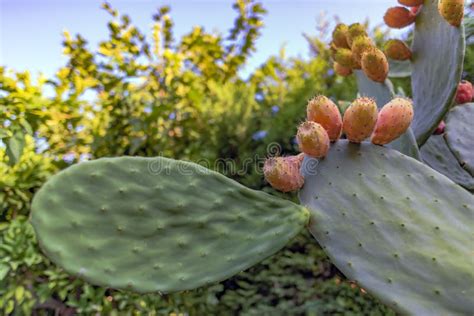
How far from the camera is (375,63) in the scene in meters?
1.04

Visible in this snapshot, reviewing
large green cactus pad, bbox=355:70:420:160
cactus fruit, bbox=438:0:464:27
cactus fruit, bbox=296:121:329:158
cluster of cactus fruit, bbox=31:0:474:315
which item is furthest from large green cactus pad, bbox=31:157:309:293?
cactus fruit, bbox=438:0:464:27

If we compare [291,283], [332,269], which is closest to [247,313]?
[291,283]

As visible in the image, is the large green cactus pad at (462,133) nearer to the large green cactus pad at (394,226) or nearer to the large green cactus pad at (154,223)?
the large green cactus pad at (394,226)

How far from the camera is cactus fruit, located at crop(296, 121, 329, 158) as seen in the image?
0.85 metres

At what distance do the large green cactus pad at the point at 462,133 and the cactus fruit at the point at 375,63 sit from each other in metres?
0.23

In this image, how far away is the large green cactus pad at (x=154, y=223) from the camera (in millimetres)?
793

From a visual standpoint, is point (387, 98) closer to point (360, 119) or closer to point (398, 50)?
point (398, 50)

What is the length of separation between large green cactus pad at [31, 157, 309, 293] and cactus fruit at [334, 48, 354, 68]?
50 cm

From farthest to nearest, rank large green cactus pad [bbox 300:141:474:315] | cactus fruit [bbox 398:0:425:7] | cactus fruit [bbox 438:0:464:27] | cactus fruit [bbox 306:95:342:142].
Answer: cactus fruit [bbox 398:0:425:7], cactus fruit [bbox 438:0:464:27], cactus fruit [bbox 306:95:342:142], large green cactus pad [bbox 300:141:474:315]

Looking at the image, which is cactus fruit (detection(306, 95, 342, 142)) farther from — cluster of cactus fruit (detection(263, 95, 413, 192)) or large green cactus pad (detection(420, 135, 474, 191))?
large green cactus pad (detection(420, 135, 474, 191))

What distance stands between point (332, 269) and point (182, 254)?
1.65 m

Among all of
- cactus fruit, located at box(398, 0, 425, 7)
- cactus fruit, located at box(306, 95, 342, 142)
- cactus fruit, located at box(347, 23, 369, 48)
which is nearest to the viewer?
cactus fruit, located at box(306, 95, 342, 142)

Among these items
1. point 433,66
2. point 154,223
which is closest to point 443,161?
point 433,66

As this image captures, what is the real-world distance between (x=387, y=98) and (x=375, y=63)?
158mm
